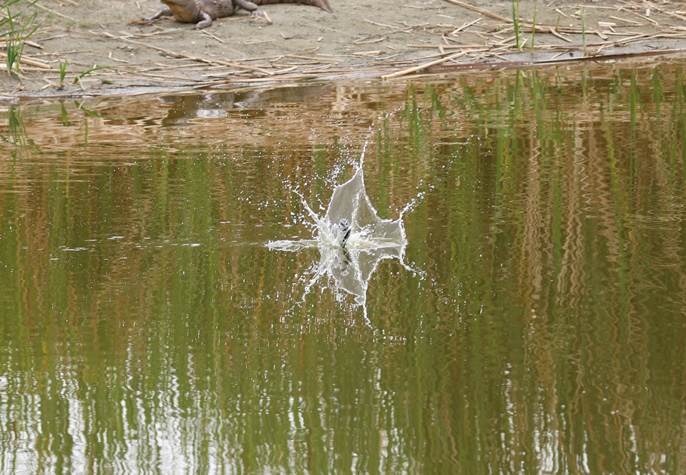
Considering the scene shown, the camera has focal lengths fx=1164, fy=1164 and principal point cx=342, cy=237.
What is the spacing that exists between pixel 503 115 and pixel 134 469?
5.41 metres

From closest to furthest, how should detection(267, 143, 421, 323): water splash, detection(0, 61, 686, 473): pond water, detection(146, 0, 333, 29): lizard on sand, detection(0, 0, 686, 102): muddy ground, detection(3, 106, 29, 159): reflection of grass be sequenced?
detection(0, 61, 686, 473): pond water, detection(267, 143, 421, 323): water splash, detection(3, 106, 29, 159): reflection of grass, detection(0, 0, 686, 102): muddy ground, detection(146, 0, 333, 29): lizard on sand

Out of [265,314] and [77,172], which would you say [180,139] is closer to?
[77,172]

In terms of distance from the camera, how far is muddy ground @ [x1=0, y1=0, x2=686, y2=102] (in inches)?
400

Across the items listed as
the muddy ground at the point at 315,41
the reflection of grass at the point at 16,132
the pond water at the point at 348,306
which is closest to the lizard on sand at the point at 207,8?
the muddy ground at the point at 315,41

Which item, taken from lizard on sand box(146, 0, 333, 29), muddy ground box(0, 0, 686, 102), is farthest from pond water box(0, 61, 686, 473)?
lizard on sand box(146, 0, 333, 29)

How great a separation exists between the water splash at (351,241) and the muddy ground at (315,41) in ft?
17.0

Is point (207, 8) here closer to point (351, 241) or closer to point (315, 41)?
point (315, 41)

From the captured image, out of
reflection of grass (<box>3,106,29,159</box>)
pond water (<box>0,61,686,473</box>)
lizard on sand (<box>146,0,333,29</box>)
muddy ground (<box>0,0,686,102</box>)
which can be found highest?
lizard on sand (<box>146,0,333,29</box>)

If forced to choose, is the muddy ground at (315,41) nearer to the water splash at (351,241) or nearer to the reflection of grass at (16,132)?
the reflection of grass at (16,132)

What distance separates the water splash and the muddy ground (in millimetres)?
5186

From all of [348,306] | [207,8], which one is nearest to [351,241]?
[348,306]

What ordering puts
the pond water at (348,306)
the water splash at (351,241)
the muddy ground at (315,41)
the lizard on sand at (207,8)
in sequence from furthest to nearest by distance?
the lizard on sand at (207,8) < the muddy ground at (315,41) < the water splash at (351,241) < the pond water at (348,306)

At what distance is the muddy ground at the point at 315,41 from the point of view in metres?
10.2

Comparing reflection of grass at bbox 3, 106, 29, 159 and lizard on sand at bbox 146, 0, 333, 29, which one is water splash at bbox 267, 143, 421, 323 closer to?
reflection of grass at bbox 3, 106, 29, 159
